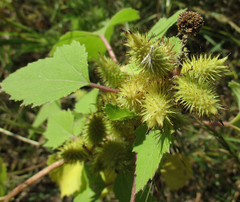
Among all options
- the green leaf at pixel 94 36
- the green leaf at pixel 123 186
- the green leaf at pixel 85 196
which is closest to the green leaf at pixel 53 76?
the green leaf at pixel 94 36

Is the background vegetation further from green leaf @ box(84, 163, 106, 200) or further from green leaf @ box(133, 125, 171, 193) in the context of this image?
green leaf @ box(133, 125, 171, 193)

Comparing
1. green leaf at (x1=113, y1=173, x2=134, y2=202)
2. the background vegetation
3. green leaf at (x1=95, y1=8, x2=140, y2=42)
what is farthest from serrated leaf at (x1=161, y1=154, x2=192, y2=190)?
green leaf at (x1=95, y1=8, x2=140, y2=42)

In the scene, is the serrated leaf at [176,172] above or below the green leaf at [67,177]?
below

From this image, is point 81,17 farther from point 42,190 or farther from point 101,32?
point 42,190

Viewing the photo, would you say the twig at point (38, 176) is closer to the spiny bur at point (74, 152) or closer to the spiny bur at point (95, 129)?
the spiny bur at point (74, 152)

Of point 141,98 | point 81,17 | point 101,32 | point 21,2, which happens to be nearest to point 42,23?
point 21,2

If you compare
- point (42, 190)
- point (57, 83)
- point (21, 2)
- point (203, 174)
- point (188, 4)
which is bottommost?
point (203, 174)

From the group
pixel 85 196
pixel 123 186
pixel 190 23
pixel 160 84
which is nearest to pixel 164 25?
pixel 190 23

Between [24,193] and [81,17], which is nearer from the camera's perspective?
[24,193]
